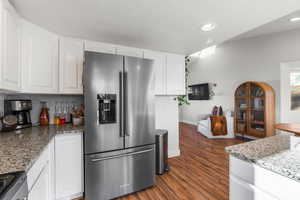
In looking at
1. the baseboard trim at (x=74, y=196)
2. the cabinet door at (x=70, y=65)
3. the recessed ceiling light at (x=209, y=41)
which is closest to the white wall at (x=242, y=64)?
the recessed ceiling light at (x=209, y=41)

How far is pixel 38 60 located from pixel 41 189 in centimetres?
150

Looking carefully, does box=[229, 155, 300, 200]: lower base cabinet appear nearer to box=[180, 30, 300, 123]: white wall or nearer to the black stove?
the black stove

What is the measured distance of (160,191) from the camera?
1.97m

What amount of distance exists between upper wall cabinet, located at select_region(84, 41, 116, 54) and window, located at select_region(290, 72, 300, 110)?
4.65 metres

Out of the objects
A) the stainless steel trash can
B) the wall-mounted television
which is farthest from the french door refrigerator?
the wall-mounted television

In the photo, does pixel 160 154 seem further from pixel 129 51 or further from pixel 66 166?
pixel 129 51

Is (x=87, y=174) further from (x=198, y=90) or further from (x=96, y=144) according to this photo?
(x=198, y=90)

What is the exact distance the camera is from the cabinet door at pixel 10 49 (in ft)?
4.15

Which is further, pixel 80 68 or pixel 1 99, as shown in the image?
pixel 80 68

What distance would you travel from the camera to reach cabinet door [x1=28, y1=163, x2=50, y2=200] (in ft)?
3.39

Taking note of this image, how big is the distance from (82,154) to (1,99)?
4.11 ft

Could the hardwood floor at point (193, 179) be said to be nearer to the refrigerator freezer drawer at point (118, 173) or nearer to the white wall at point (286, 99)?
the refrigerator freezer drawer at point (118, 173)

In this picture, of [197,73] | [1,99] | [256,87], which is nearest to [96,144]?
[1,99]

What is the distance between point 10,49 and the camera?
1.38 m
